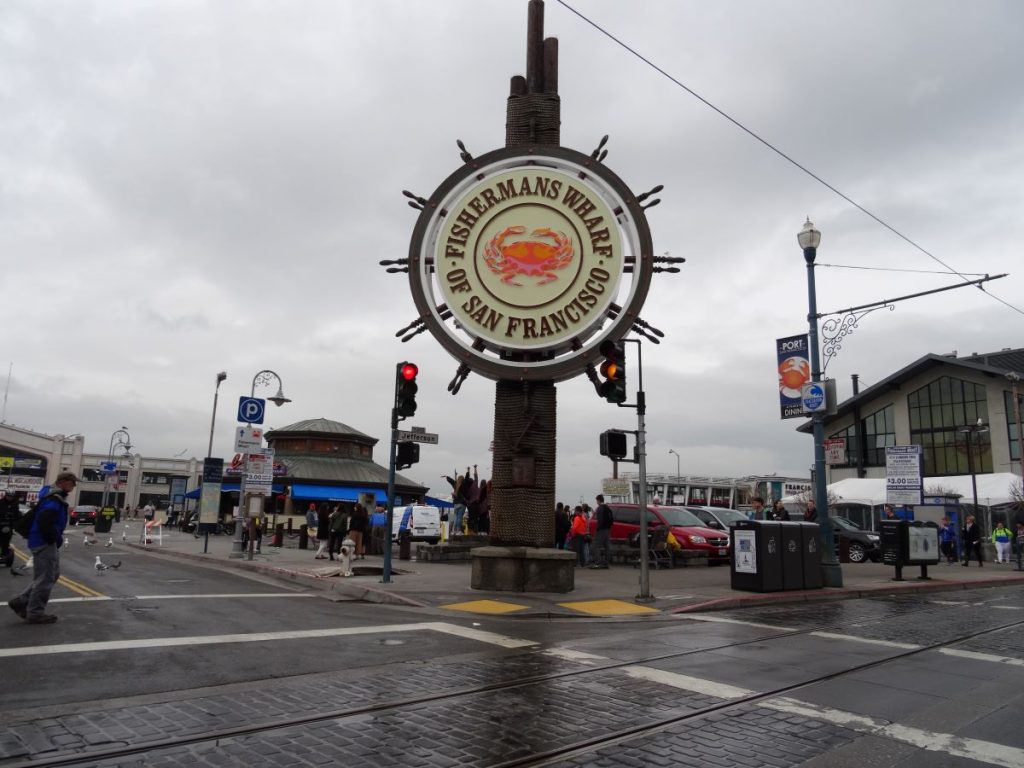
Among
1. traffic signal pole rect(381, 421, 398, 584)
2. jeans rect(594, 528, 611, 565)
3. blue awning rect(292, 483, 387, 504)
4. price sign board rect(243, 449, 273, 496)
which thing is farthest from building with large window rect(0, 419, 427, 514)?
traffic signal pole rect(381, 421, 398, 584)

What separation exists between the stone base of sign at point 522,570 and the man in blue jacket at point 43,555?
6.68 metres

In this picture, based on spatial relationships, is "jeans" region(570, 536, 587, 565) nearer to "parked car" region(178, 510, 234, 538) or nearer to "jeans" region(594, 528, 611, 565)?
"jeans" region(594, 528, 611, 565)

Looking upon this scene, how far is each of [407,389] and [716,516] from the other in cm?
1365

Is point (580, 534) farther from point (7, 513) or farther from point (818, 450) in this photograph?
point (7, 513)

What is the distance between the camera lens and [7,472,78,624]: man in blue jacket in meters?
8.70

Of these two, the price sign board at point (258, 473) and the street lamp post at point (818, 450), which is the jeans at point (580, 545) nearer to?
the street lamp post at point (818, 450)

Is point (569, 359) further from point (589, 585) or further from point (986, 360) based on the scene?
point (986, 360)

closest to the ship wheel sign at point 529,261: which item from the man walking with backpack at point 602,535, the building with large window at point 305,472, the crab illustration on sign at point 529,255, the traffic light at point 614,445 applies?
the crab illustration on sign at point 529,255

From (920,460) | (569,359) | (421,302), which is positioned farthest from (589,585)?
(920,460)

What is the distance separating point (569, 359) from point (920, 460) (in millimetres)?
13644

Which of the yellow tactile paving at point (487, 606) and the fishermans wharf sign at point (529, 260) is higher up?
the fishermans wharf sign at point (529, 260)

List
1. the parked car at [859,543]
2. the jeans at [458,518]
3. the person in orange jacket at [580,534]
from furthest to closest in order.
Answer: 1. the jeans at [458,518]
2. the parked car at [859,543]
3. the person in orange jacket at [580,534]

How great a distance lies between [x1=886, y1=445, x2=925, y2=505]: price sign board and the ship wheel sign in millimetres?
12379

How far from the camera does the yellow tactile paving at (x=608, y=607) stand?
37.6 ft
